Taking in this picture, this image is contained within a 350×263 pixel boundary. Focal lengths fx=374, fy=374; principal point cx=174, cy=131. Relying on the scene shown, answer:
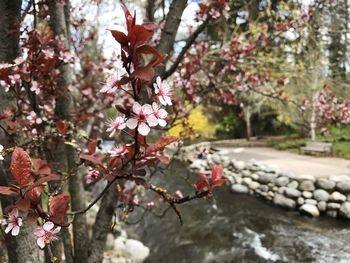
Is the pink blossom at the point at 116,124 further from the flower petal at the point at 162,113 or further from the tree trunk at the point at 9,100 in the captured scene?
the tree trunk at the point at 9,100

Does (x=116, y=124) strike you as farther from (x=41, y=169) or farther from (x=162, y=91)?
(x=41, y=169)

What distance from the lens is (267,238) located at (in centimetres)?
589

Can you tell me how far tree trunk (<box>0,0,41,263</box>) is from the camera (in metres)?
1.42

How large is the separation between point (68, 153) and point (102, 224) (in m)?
0.62

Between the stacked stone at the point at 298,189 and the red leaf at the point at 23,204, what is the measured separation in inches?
217

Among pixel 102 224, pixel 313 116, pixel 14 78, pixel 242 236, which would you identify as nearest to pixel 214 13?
pixel 14 78

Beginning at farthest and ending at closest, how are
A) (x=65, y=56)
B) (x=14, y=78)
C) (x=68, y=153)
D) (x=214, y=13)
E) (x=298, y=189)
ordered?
(x=298, y=189) → (x=68, y=153) → (x=214, y=13) → (x=65, y=56) → (x=14, y=78)

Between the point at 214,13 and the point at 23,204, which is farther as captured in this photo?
the point at 214,13

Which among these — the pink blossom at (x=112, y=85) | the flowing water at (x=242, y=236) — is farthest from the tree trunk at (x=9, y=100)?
the flowing water at (x=242, y=236)

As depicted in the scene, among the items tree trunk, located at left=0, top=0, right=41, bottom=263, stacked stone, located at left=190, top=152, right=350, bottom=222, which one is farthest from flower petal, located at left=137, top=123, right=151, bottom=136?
stacked stone, located at left=190, top=152, right=350, bottom=222

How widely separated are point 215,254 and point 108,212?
141 inches

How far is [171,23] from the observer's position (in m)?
2.08

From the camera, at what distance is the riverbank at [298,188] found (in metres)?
6.97

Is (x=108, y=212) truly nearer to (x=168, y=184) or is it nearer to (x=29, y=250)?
(x=29, y=250)
